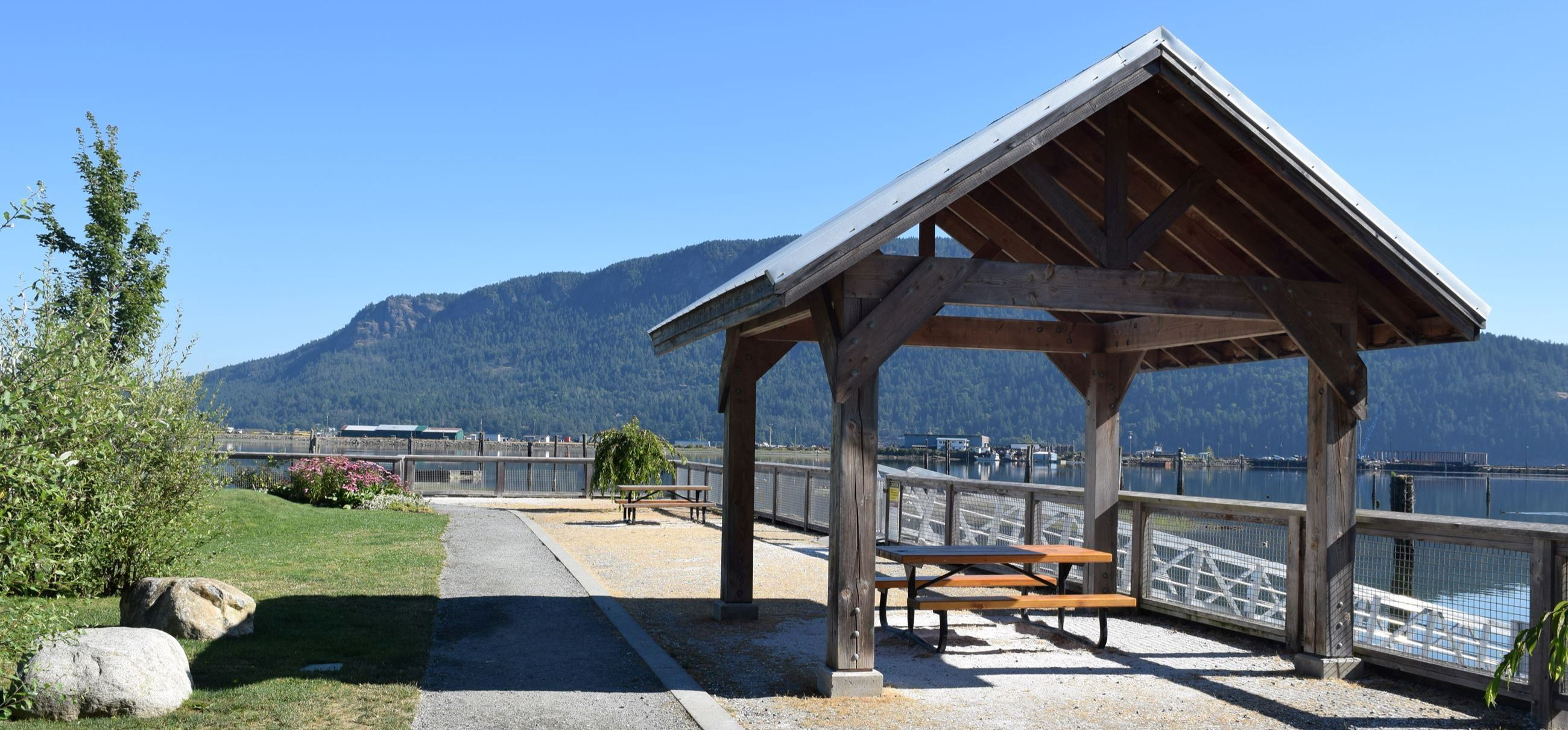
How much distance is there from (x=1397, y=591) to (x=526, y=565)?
31.2ft

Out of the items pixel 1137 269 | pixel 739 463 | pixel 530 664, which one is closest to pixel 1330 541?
pixel 1137 269

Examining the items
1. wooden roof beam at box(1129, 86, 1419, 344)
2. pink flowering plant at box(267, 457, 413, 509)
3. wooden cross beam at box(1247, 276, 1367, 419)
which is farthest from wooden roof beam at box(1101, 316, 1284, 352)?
pink flowering plant at box(267, 457, 413, 509)

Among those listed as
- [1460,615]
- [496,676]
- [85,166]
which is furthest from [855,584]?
[85,166]

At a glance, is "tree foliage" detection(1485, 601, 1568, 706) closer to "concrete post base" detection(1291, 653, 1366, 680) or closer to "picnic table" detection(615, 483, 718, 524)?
"concrete post base" detection(1291, 653, 1366, 680)

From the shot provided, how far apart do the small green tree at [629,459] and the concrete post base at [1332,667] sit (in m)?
17.2

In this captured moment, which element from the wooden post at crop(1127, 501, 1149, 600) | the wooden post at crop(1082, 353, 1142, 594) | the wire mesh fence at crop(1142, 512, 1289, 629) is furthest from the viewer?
the wooden post at crop(1082, 353, 1142, 594)

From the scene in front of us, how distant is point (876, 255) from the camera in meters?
7.59

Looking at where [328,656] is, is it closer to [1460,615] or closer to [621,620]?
[621,620]

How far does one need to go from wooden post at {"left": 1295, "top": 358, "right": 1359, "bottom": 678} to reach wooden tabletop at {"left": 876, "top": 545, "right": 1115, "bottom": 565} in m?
1.47

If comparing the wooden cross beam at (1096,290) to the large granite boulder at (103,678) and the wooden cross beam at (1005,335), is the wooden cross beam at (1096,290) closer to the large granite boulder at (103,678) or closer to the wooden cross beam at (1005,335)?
the wooden cross beam at (1005,335)

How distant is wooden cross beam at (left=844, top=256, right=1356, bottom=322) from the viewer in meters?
7.59

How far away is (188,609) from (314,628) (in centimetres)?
104

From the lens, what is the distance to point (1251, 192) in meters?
8.33

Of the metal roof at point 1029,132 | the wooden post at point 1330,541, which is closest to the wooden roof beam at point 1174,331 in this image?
the wooden post at point 1330,541
